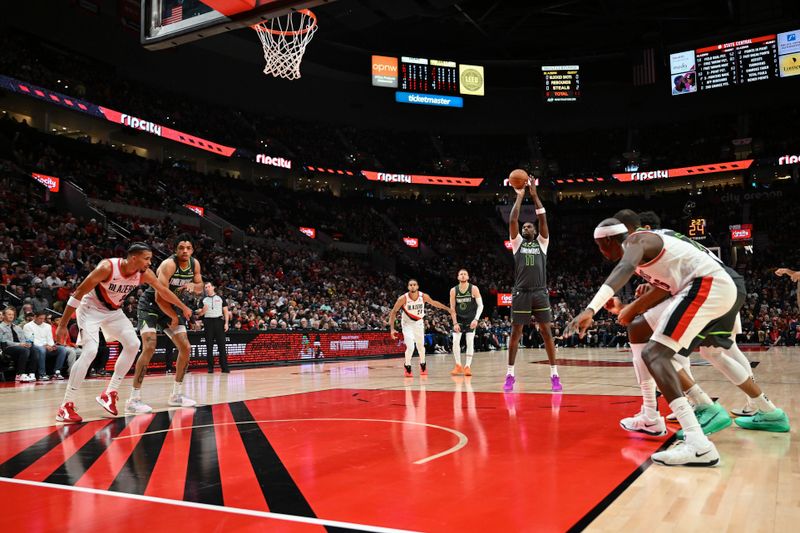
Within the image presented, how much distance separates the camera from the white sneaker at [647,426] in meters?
4.95

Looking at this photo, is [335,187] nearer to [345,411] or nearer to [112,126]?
[112,126]

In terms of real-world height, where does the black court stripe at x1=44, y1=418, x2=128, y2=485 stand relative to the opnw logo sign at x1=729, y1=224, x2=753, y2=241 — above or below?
below

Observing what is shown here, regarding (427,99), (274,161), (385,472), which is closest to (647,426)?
(385,472)

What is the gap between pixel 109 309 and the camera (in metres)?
7.06

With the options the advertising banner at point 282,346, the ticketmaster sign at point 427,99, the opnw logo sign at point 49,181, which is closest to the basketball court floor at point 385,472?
the advertising banner at point 282,346

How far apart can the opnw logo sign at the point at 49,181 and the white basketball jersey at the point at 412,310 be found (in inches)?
684

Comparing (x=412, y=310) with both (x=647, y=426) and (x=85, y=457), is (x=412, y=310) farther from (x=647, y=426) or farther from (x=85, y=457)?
(x=85, y=457)

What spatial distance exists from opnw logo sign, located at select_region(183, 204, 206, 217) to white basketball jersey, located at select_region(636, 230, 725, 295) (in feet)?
91.7

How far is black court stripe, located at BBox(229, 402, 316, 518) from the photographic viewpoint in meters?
3.15

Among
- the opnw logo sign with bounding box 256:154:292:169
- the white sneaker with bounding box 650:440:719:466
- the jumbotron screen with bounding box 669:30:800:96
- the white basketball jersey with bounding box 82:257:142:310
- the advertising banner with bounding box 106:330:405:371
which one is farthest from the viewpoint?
the opnw logo sign with bounding box 256:154:292:169

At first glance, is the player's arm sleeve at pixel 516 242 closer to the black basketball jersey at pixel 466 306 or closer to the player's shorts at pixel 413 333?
the black basketball jersey at pixel 466 306

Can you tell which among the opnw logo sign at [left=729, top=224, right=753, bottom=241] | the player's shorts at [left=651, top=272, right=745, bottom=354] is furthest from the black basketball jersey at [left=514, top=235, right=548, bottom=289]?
the opnw logo sign at [left=729, top=224, right=753, bottom=241]

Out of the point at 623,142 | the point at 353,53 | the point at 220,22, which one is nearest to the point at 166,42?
the point at 220,22

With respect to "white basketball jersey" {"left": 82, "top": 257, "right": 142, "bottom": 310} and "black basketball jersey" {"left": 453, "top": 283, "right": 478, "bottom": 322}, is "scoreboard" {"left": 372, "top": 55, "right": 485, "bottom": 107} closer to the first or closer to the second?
"black basketball jersey" {"left": 453, "top": 283, "right": 478, "bottom": 322}
